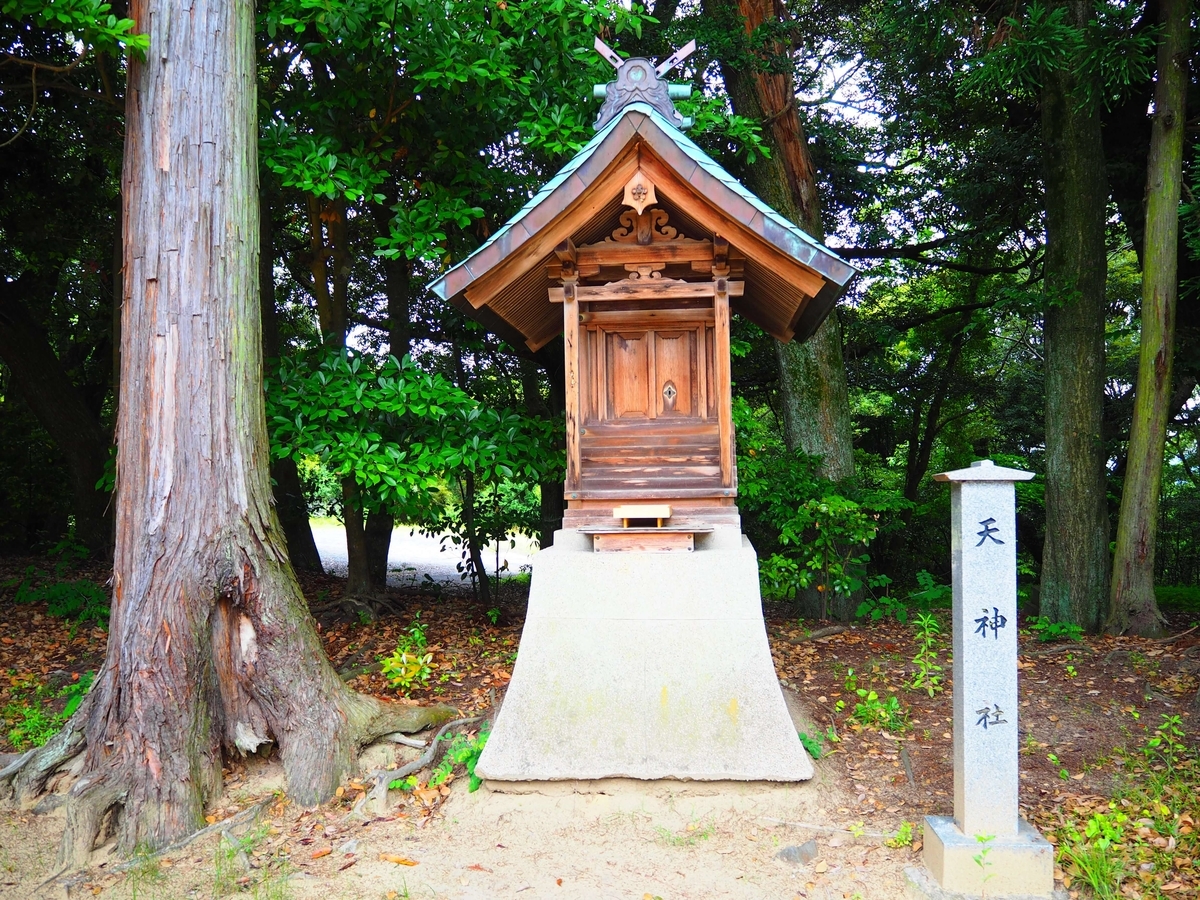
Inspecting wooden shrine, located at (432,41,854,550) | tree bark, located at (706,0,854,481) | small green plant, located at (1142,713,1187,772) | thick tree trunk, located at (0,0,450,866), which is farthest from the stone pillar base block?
tree bark, located at (706,0,854,481)

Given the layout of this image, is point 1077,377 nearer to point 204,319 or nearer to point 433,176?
point 433,176

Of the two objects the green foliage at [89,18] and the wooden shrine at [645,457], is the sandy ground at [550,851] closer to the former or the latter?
the wooden shrine at [645,457]

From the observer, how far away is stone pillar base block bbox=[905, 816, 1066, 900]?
3762 mm

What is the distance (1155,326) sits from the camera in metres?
7.04

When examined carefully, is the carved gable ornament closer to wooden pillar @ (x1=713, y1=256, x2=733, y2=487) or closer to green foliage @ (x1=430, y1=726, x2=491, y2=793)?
wooden pillar @ (x1=713, y1=256, x2=733, y2=487)

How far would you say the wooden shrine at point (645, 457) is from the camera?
190 inches

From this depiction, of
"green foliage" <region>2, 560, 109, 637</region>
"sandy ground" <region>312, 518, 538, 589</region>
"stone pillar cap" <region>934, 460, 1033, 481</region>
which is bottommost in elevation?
"sandy ground" <region>312, 518, 538, 589</region>

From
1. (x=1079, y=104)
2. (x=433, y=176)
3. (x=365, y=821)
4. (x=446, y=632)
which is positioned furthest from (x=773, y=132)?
(x=365, y=821)

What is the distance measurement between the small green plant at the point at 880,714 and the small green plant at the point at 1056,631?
8.74ft

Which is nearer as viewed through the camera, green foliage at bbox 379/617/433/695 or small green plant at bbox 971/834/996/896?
small green plant at bbox 971/834/996/896

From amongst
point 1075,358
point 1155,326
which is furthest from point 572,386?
point 1075,358

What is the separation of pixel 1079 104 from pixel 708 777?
7.17 m

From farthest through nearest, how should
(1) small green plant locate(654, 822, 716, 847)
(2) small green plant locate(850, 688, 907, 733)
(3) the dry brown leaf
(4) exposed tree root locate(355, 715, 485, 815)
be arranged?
1. (2) small green plant locate(850, 688, 907, 733)
2. (4) exposed tree root locate(355, 715, 485, 815)
3. (1) small green plant locate(654, 822, 716, 847)
4. (3) the dry brown leaf

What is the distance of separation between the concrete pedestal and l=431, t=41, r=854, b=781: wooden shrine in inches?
0.4
